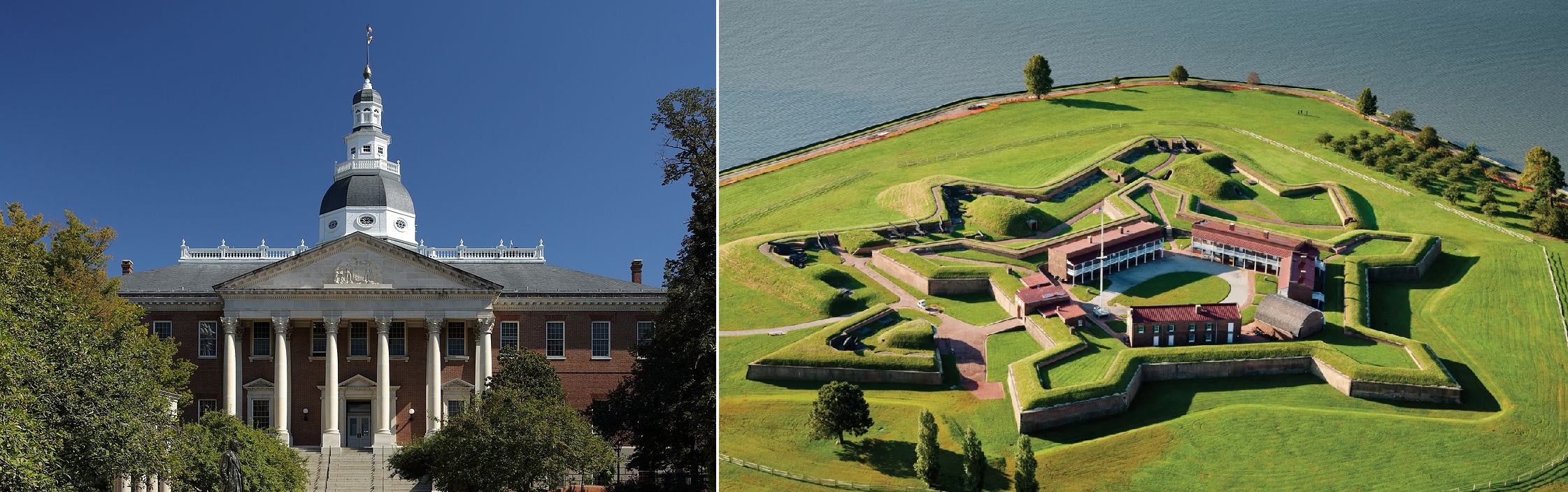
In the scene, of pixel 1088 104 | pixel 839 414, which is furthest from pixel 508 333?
pixel 839 414

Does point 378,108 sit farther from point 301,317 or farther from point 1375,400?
point 1375,400

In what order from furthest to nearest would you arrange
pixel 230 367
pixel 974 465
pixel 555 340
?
pixel 555 340 < pixel 230 367 < pixel 974 465

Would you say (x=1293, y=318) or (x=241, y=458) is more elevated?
(x=1293, y=318)

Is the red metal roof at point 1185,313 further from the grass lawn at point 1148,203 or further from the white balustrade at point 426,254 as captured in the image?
the white balustrade at point 426,254

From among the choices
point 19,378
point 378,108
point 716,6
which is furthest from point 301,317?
point 716,6

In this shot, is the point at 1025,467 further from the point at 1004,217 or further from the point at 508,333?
the point at 508,333

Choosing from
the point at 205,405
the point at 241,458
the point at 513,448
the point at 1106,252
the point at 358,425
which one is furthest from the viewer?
the point at 358,425
